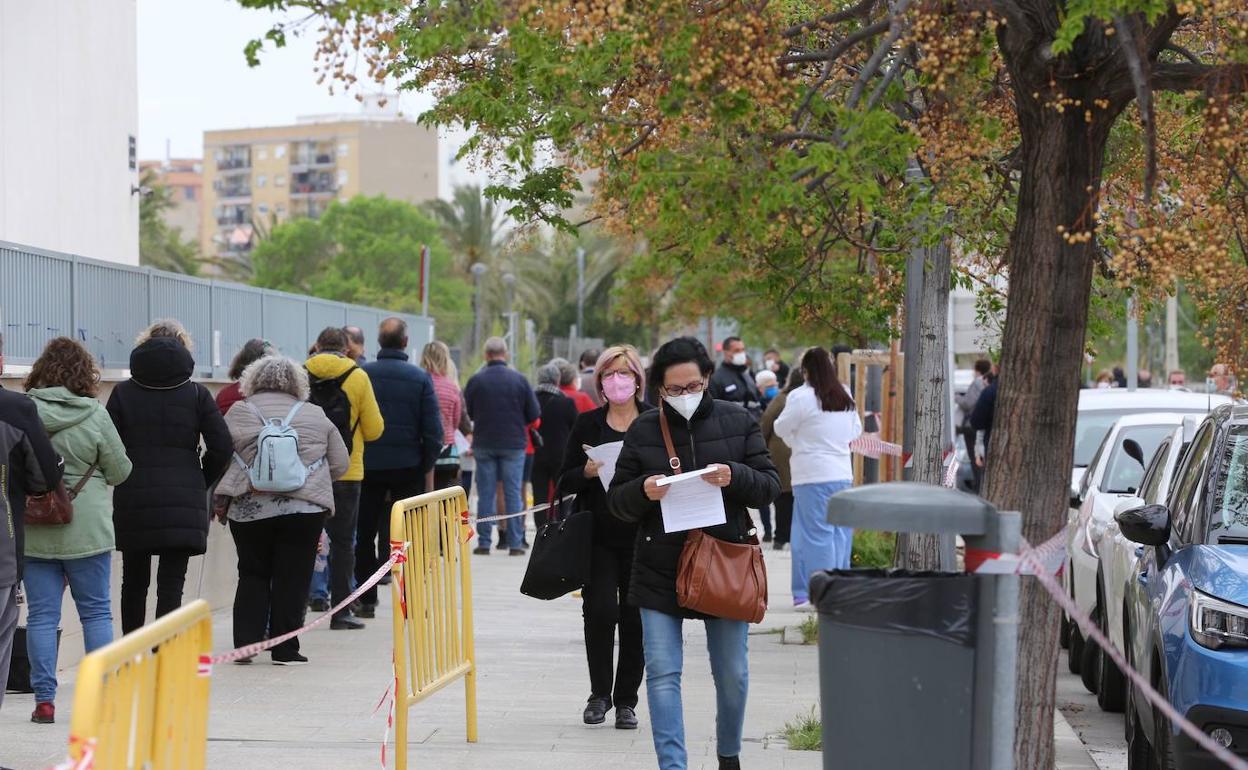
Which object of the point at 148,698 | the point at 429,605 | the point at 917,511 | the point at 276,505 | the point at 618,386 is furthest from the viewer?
the point at 276,505

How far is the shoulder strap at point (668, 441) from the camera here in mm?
6867

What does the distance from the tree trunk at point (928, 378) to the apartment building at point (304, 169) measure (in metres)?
115

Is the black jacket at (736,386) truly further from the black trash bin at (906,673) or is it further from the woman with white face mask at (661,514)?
the black trash bin at (906,673)

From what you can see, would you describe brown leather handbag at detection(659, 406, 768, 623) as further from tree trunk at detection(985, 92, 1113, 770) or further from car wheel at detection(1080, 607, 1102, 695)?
car wheel at detection(1080, 607, 1102, 695)

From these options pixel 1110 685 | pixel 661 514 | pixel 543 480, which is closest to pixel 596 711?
pixel 661 514

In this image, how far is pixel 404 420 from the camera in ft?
41.6

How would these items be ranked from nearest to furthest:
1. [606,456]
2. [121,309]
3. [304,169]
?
1. [606,456]
2. [121,309]
3. [304,169]

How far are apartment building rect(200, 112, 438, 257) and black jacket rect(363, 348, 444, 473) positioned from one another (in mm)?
113551

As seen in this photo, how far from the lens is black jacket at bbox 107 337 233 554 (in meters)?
9.24

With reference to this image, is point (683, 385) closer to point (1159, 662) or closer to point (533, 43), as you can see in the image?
point (533, 43)

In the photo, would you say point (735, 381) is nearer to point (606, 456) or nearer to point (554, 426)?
point (554, 426)

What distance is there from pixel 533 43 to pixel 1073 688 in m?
6.50

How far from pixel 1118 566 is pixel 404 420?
5.30 meters

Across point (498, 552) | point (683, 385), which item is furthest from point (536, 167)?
point (498, 552)
